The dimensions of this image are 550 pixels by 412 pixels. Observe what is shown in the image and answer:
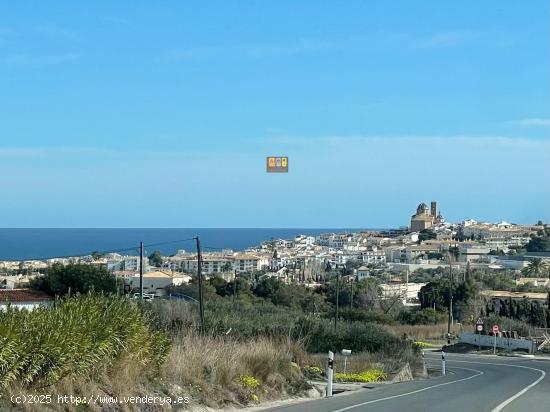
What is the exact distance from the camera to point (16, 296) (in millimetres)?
45188

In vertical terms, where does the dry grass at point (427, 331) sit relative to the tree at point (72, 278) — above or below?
below

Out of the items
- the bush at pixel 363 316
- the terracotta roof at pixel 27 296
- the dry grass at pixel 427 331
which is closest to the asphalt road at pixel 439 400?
the terracotta roof at pixel 27 296

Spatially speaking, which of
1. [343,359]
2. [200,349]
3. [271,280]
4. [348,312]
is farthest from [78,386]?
[271,280]

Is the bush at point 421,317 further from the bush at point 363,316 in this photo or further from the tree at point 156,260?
the tree at point 156,260

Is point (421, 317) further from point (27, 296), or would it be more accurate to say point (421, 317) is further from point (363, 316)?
point (27, 296)

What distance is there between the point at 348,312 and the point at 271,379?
181ft

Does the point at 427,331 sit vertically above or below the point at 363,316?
below

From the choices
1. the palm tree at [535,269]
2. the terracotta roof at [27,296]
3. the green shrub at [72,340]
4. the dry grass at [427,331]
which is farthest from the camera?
the palm tree at [535,269]

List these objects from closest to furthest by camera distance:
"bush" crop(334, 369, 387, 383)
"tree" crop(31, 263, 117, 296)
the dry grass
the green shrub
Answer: the green shrub < "bush" crop(334, 369, 387, 383) < "tree" crop(31, 263, 117, 296) < the dry grass

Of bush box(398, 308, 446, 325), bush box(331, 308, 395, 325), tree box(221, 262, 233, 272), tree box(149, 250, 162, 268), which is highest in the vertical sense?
tree box(149, 250, 162, 268)

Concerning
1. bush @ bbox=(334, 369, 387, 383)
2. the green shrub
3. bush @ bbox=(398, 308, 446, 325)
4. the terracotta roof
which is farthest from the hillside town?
the green shrub

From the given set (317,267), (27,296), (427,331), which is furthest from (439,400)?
(317,267)

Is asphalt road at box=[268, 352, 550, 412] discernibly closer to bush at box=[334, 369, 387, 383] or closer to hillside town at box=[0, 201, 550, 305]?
bush at box=[334, 369, 387, 383]

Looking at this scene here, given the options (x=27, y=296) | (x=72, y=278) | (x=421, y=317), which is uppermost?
(x=72, y=278)
